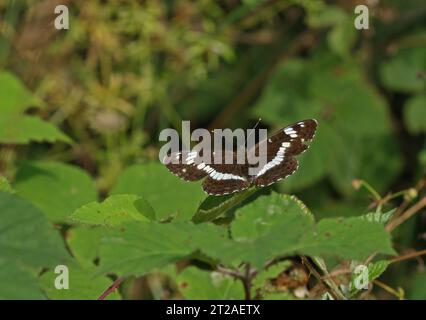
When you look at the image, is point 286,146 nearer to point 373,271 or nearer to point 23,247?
point 373,271

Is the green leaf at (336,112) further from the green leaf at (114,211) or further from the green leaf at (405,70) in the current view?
the green leaf at (114,211)

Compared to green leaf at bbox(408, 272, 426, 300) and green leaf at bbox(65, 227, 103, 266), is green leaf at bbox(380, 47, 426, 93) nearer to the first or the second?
green leaf at bbox(408, 272, 426, 300)

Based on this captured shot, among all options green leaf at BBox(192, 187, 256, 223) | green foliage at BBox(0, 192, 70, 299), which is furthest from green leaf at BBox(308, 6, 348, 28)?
green foliage at BBox(0, 192, 70, 299)

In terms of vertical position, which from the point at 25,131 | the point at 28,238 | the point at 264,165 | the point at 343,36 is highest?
the point at 343,36

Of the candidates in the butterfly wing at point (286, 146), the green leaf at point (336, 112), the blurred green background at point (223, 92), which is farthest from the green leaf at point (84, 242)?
the green leaf at point (336, 112)

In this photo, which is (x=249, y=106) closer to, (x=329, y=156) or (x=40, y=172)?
(x=329, y=156)

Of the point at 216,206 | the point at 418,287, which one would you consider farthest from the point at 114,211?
the point at 418,287
